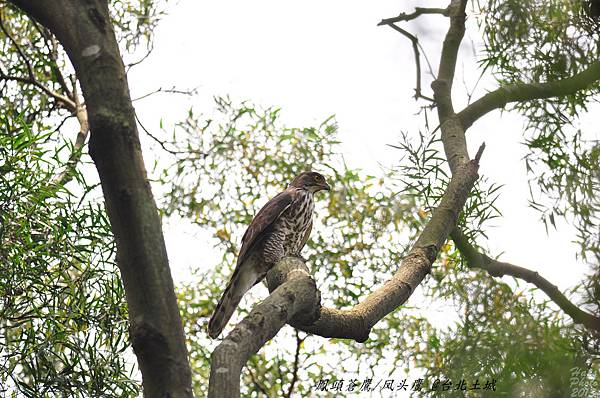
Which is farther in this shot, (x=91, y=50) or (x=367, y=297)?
(x=367, y=297)

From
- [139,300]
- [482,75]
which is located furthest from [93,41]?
[482,75]

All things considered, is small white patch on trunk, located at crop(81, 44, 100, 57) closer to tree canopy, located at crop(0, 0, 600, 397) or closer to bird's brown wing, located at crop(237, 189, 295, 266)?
tree canopy, located at crop(0, 0, 600, 397)

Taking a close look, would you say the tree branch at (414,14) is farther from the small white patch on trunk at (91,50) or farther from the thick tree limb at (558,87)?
the small white patch on trunk at (91,50)

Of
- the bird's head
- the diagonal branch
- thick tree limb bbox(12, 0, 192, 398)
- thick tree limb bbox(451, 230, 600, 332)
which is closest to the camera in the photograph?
thick tree limb bbox(12, 0, 192, 398)

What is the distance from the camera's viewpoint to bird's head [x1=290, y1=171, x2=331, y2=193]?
4.58m

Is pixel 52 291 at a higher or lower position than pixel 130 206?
higher

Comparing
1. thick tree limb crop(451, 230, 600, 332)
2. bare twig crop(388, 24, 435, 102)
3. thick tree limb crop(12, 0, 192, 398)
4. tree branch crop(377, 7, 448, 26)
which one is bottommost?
thick tree limb crop(12, 0, 192, 398)

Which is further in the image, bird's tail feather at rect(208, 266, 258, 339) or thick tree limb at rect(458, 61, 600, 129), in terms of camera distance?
bird's tail feather at rect(208, 266, 258, 339)

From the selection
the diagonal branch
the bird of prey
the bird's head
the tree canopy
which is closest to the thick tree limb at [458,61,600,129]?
the tree canopy

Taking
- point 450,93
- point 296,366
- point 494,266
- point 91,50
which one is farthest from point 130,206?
point 296,366

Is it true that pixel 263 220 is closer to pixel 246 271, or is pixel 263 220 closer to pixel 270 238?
pixel 270 238

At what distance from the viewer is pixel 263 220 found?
13.6ft

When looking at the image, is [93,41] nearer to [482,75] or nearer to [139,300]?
[139,300]

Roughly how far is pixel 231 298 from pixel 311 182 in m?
1.10
